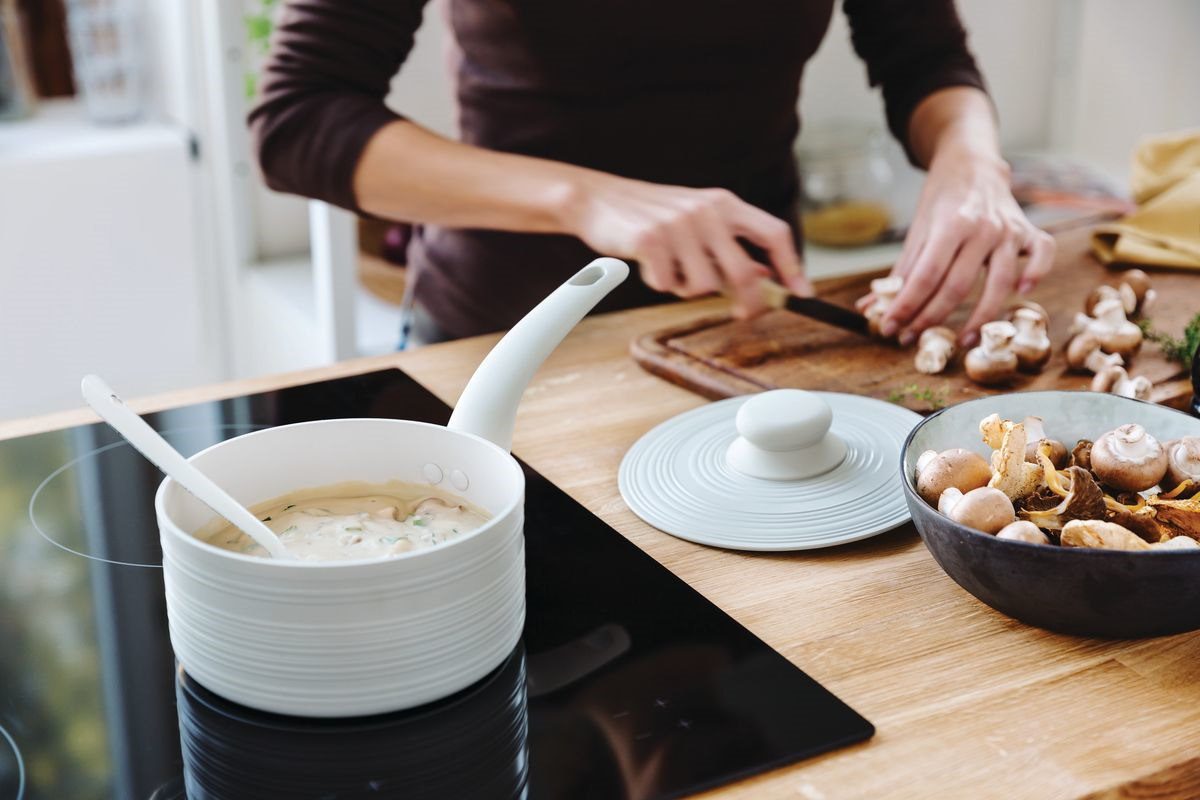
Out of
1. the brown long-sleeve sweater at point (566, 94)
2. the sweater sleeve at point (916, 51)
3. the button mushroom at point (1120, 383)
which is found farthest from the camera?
the sweater sleeve at point (916, 51)

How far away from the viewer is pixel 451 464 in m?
0.67

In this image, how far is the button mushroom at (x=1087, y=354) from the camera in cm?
103

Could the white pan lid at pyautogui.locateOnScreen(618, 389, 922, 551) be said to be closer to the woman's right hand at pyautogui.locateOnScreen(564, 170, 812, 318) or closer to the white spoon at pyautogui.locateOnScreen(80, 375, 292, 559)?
the woman's right hand at pyautogui.locateOnScreen(564, 170, 812, 318)

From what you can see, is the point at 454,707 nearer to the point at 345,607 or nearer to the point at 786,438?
the point at 345,607

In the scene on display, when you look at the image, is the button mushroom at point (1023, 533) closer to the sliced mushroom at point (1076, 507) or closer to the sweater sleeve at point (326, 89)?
the sliced mushroom at point (1076, 507)

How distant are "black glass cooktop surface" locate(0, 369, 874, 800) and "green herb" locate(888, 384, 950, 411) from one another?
0.32 m

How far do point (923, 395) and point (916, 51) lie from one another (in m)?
0.64

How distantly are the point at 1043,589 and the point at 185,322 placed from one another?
1.86 m

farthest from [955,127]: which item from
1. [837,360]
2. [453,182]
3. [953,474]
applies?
[953,474]

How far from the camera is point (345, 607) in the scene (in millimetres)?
542

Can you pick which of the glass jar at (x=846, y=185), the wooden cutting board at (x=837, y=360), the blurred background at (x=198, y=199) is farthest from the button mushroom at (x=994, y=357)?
the glass jar at (x=846, y=185)

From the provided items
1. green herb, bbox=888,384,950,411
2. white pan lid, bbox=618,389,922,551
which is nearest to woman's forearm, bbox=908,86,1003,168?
green herb, bbox=888,384,950,411

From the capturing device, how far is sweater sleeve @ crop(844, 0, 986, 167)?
4.76 ft

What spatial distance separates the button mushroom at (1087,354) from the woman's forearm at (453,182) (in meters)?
0.44
